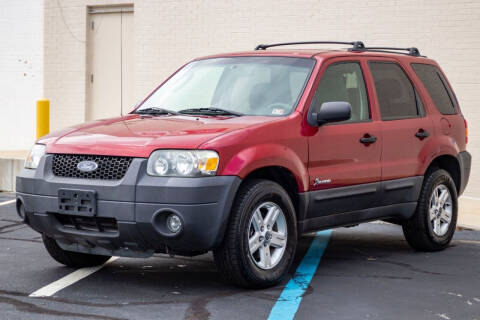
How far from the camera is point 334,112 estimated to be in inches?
259

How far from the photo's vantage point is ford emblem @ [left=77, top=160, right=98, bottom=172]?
5957 millimetres

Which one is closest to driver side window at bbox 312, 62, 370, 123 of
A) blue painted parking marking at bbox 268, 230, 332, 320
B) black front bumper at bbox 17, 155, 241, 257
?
blue painted parking marking at bbox 268, 230, 332, 320

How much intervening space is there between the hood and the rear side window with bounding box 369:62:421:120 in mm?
1535

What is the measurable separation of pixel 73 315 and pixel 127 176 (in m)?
0.98

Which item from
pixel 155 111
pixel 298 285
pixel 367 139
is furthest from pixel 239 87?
pixel 298 285

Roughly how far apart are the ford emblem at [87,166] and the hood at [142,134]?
0.07m

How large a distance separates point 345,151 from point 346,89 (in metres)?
0.59

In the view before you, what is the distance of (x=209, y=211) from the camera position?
5.73 metres

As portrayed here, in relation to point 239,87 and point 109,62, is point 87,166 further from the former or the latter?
point 109,62

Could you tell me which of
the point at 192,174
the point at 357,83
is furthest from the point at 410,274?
the point at 192,174

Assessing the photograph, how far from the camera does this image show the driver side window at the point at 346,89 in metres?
6.96

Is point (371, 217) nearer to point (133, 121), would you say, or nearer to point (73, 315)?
point (133, 121)

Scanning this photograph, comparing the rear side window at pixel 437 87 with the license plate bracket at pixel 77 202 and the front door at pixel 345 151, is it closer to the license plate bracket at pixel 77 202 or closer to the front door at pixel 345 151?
the front door at pixel 345 151

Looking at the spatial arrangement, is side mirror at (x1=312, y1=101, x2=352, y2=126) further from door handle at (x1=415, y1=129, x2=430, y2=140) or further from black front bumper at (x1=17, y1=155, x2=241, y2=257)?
door handle at (x1=415, y1=129, x2=430, y2=140)
